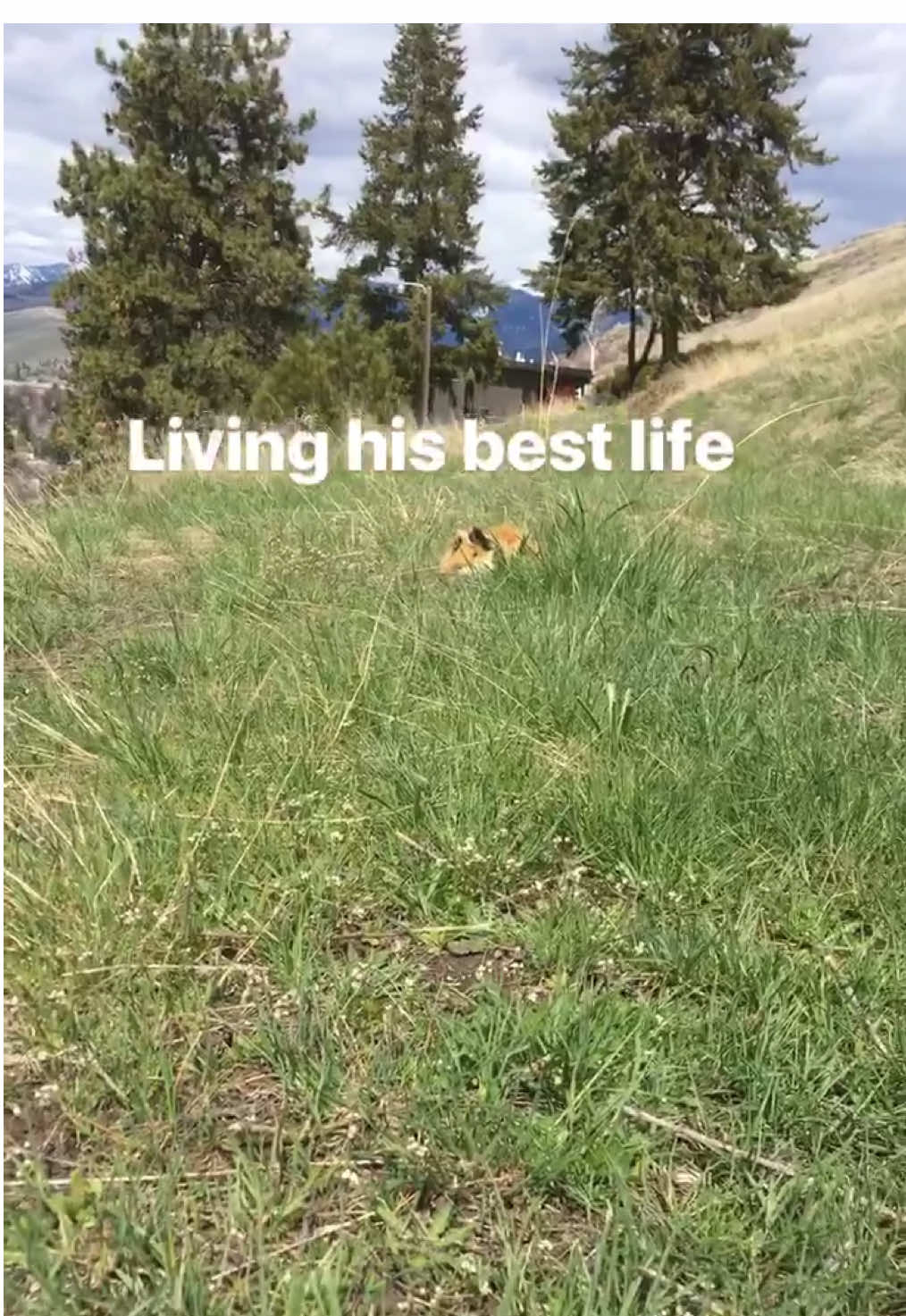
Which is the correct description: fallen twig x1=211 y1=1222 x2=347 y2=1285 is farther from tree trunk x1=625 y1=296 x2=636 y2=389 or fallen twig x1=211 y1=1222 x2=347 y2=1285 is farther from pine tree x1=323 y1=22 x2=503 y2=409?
tree trunk x1=625 y1=296 x2=636 y2=389

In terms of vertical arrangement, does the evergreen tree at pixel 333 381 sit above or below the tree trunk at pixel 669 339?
below

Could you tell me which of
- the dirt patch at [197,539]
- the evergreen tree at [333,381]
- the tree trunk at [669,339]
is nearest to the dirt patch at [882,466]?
the tree trunk at [669,339]

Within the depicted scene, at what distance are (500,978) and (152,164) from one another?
3.74 metres

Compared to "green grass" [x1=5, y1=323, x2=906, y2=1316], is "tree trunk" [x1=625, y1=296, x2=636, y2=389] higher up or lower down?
higher up

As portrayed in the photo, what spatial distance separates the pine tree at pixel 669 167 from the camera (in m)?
3.25

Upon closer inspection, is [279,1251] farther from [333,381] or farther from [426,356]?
[333,381]

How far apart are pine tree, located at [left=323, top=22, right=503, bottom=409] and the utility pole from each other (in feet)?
0.05

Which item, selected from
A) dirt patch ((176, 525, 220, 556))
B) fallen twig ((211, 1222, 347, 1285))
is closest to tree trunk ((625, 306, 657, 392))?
dirt patch ((176, 525, 220, 556))

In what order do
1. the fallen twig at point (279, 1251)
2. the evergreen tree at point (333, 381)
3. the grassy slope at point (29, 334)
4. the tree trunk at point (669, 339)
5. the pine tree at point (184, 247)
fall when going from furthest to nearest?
1. the tree trunk at point (669, 339)
2. the evergreen tree at point (333, 381)
3. the pine tree at point (184, 247)
4. the grassy slope at point (29, 334)
5. the fallen twig at point (279, 1251)

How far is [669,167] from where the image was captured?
4.38m

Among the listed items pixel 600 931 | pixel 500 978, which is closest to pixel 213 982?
pixel 500 978

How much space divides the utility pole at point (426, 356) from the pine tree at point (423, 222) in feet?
0.05

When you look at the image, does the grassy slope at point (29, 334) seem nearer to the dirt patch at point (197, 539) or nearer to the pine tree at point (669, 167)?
the dirt patch at point (197, 539)

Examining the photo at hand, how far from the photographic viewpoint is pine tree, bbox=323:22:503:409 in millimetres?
2735
